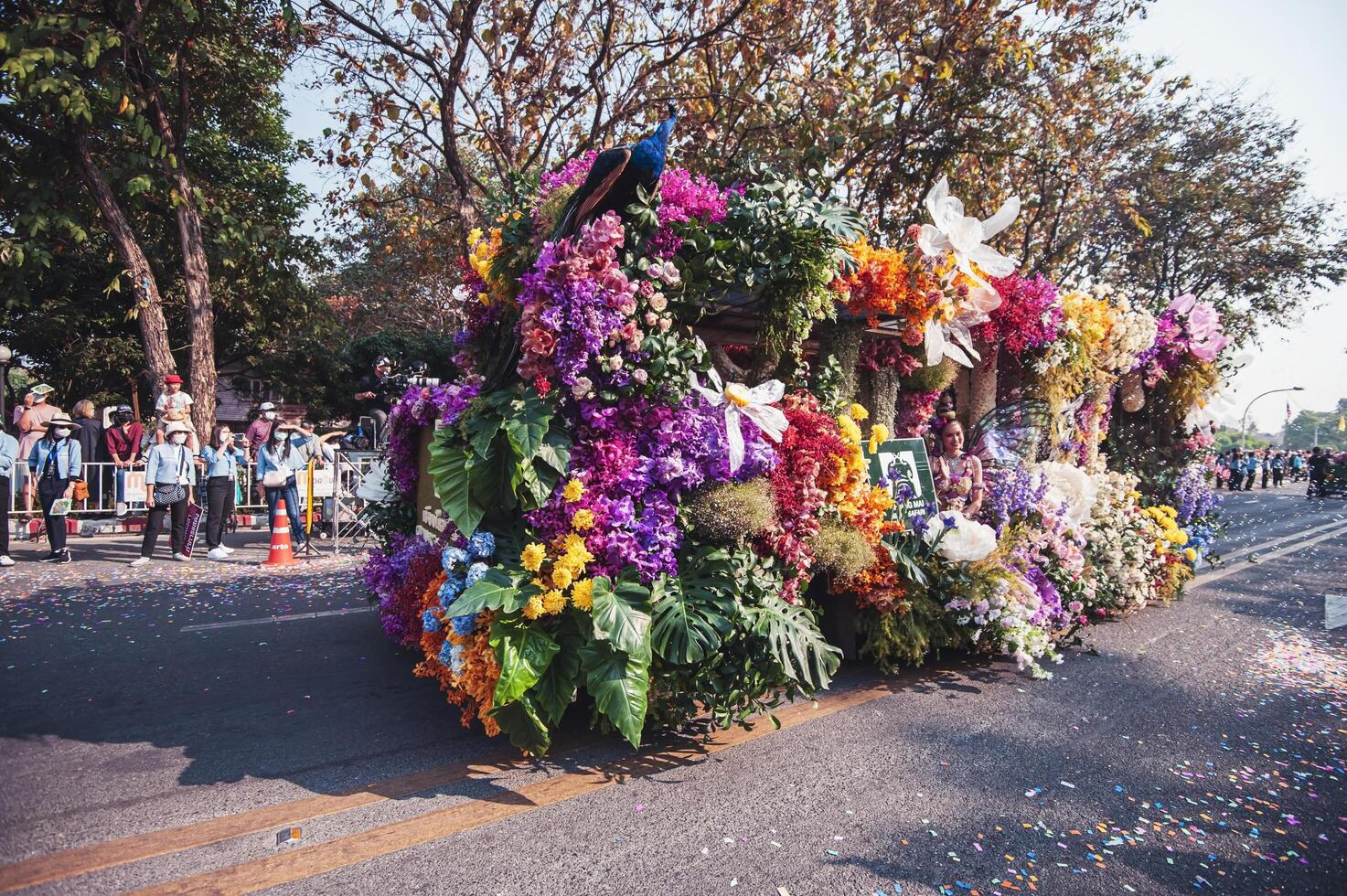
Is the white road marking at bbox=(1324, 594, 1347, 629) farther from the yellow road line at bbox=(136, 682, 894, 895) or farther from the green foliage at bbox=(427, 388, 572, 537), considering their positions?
the green foliage at bbox=(427, 388, 572, 537)

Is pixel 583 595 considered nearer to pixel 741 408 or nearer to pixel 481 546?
pixel 481 546

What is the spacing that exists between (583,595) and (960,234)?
3.60 metres

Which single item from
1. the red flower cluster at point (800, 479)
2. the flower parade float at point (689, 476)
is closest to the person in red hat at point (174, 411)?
the flower parade float at point (689, 476)

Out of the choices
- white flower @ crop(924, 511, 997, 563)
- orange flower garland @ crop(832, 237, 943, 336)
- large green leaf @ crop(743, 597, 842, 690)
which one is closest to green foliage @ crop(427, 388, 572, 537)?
large green leaf @ crop(743, 597, 842, 690)

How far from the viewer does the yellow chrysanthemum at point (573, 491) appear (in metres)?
3.54

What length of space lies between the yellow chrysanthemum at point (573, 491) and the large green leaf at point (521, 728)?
0.96 meters

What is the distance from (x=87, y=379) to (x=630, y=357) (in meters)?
22.9

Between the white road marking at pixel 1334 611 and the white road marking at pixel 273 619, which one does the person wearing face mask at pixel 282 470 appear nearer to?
the white road marking at pixel 273 619

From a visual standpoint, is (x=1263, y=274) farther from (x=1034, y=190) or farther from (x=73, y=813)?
(x=73, y=813)

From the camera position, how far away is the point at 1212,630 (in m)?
6.48

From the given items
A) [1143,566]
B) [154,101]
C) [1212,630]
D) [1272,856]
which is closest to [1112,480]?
[1143,566]

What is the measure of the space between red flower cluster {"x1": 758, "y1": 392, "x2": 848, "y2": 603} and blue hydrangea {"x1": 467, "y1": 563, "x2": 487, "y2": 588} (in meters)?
1.48

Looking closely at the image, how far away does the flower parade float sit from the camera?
3.50 metres

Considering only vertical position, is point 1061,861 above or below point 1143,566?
below
